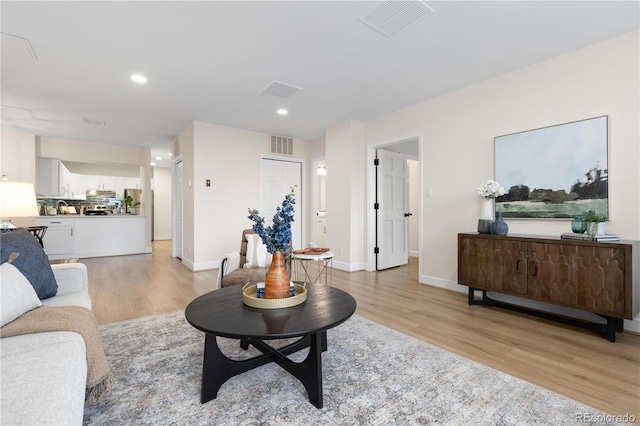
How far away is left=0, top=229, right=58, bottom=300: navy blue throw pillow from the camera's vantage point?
5.76ft

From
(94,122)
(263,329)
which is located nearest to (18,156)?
(94,122)

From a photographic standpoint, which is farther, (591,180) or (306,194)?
(306,194)

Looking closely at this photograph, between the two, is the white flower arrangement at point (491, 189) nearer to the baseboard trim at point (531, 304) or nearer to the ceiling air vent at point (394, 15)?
the baseboard trim at point (531, 304)

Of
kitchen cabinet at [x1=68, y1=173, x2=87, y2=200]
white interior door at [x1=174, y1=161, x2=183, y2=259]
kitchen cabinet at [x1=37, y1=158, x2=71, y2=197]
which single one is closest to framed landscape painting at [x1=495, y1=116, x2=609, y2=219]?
white interior door at [x1=174, y1=161, x2=183, y2=259]

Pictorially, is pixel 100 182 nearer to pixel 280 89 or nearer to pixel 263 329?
pixel 280 89

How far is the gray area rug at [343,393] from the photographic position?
4.68ft

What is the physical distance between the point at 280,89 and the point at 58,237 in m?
5.78

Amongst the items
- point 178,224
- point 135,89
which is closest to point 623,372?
point 135,89

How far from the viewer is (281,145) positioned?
597 centimetres

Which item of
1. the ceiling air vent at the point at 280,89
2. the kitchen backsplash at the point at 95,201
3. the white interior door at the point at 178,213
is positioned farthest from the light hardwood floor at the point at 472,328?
the kitchen backsplash at the point at 95,201

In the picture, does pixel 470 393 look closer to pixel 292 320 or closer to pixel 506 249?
pixel 292 320

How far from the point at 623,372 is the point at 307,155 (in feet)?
18.1

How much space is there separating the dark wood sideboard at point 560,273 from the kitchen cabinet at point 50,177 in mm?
7825

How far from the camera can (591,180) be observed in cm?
263
